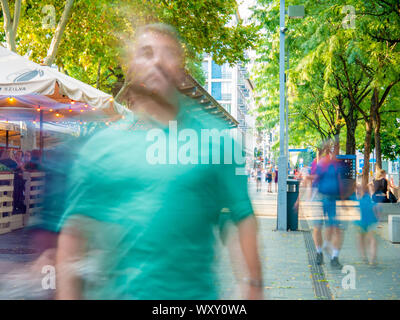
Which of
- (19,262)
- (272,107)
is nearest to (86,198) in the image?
(19,262)

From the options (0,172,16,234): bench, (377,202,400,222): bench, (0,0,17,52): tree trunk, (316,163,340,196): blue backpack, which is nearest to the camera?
(316,163,340,196): blue backpack

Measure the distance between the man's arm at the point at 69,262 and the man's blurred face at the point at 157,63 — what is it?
55cm

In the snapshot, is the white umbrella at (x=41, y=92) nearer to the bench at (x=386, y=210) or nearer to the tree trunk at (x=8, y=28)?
the tree trunk at (x=8, y=28)

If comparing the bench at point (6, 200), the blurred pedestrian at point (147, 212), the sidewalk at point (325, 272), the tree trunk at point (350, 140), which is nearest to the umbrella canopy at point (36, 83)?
the bench at point (6, 200)

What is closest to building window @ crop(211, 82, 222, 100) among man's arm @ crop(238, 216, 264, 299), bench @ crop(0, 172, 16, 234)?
bench @ crop(0, 172, 16, 234)

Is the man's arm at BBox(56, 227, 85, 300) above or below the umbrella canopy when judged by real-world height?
below

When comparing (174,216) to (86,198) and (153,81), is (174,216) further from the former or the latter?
(153,81)

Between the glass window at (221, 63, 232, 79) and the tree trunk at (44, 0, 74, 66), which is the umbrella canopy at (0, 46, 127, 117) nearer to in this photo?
the tree trunk at (44, 0, 74, 66)

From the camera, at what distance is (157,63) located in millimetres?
1711

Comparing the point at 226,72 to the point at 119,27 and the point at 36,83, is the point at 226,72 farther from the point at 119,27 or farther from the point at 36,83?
the point at 36,83

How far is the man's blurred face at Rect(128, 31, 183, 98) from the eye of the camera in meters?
1.70

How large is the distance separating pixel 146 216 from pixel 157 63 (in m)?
0.53

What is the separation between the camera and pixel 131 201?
1548 mm

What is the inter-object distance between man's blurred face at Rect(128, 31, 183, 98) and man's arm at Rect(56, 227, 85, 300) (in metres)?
0.55
